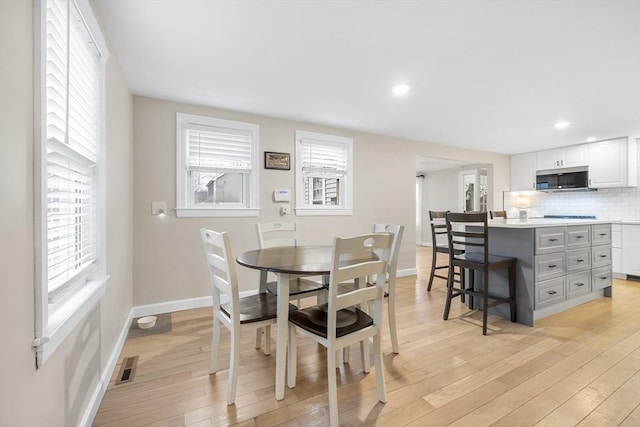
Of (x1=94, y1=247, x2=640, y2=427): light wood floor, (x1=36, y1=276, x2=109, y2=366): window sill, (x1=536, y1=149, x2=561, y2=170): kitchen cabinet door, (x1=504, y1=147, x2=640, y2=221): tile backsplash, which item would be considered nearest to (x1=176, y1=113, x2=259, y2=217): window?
(x1=94, y1=247, x2=640, y2=427): light wood floor

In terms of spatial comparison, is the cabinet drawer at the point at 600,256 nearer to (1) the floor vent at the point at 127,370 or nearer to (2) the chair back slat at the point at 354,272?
(2) the chair back slat at the point at 354,272

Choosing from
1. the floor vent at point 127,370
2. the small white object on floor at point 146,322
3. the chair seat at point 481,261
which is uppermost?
the chair seat at point 481,261

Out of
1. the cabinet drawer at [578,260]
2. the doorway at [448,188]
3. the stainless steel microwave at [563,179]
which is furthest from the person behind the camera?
the doorway at [448,188]

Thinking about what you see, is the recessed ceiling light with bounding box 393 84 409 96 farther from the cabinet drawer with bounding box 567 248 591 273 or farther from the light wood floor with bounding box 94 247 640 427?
the cabinet drawer with bounding box 567 248 591 273

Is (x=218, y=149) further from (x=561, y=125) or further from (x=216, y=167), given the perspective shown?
(x=561, y=125)

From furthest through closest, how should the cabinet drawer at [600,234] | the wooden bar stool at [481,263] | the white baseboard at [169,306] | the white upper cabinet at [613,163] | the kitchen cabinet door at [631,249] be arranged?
1. the white upper cabinet at [613,163]
2. the kitchen cabinet door at [631,249]
3. the cabinet drawer at [600,234]
4. the white baseboard at [169,306]
5. the wooden bar stool at [481,263]

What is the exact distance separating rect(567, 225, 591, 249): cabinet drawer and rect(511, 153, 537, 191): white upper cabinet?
2841 mm

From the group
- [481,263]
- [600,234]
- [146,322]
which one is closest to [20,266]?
[146,322]

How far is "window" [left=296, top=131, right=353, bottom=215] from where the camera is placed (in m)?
3.93

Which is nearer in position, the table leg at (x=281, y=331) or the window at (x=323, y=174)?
the table leg at (x=281, y=331)

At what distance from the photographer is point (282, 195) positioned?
147 inches

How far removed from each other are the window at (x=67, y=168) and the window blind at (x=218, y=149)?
1.47m

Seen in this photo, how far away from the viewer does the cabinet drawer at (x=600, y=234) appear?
344cm

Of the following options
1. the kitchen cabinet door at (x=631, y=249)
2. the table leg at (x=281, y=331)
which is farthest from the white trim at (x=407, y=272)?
the table leg at (x=281, y=331)
